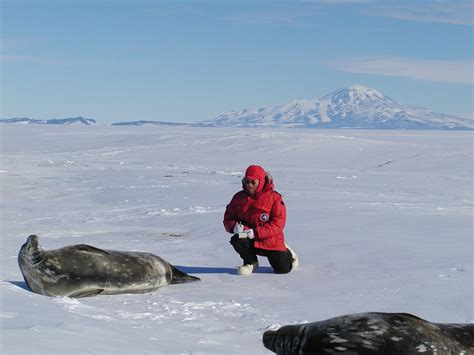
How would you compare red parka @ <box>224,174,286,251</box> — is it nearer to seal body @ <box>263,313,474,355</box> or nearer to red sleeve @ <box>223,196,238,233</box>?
red sleeve @ <box>223,196,238,233</box>

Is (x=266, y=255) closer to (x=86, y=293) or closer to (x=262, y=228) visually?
(x=262, y=228)

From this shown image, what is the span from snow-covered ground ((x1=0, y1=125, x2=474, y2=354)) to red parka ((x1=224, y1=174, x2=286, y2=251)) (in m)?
0.30

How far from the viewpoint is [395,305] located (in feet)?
17.0

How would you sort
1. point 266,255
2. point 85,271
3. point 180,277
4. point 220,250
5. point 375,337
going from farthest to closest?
1. point 220,250
2. point 266,255
3. point 180,277
4. point 85,271
5. point 375,337

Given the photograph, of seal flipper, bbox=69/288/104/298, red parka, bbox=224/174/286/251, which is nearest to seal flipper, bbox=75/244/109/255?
seal flipper, bbox=69/288/104/298

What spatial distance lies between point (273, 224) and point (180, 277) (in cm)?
95

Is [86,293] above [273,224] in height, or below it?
below

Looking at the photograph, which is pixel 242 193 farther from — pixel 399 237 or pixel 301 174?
pixel 301 174

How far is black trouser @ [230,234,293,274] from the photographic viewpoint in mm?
6570

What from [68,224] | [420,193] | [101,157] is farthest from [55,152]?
[68,224]

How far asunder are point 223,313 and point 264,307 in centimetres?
35

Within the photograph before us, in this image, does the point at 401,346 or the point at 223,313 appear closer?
the point at 401,346

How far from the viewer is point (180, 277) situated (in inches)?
245

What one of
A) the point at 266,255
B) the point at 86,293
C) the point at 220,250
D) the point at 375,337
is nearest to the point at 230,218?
the point at 266,255
